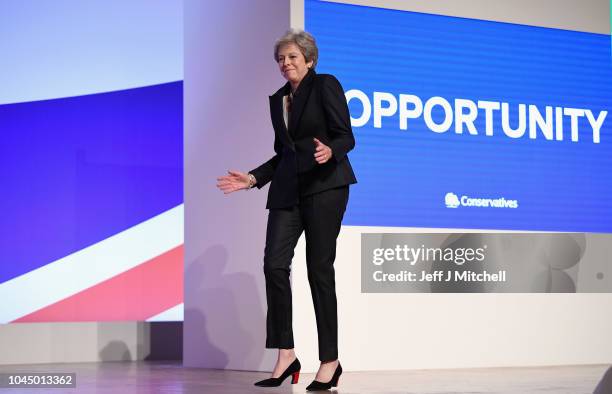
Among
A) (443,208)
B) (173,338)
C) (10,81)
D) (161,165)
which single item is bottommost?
(173,338)

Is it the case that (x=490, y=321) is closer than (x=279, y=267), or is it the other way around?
(x=279, y=267)

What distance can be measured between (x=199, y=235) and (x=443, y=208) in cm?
A: 133

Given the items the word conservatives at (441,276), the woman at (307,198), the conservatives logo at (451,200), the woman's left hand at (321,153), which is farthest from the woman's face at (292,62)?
the conservatives logo at (451,200)

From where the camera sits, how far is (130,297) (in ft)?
21.4

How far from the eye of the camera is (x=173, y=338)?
6246 millimetres

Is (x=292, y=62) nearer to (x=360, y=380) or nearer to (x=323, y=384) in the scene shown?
(x=323, y=384)

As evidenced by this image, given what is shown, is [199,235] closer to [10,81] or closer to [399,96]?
[399,96]

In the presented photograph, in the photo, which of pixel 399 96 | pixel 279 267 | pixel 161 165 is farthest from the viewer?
pixel 161 165

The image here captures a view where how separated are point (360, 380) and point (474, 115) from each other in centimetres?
178

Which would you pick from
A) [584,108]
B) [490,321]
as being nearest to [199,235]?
[490,321]

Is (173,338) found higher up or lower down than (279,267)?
lower down

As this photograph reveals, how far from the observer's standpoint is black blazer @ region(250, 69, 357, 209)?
3.78 meters

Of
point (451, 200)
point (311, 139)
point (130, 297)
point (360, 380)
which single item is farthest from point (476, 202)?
point (130, 297)

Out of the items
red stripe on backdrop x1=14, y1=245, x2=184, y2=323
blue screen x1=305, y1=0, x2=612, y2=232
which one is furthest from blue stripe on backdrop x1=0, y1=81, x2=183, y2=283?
blue screen x1=305, y1=0, x2=612, y2=232
